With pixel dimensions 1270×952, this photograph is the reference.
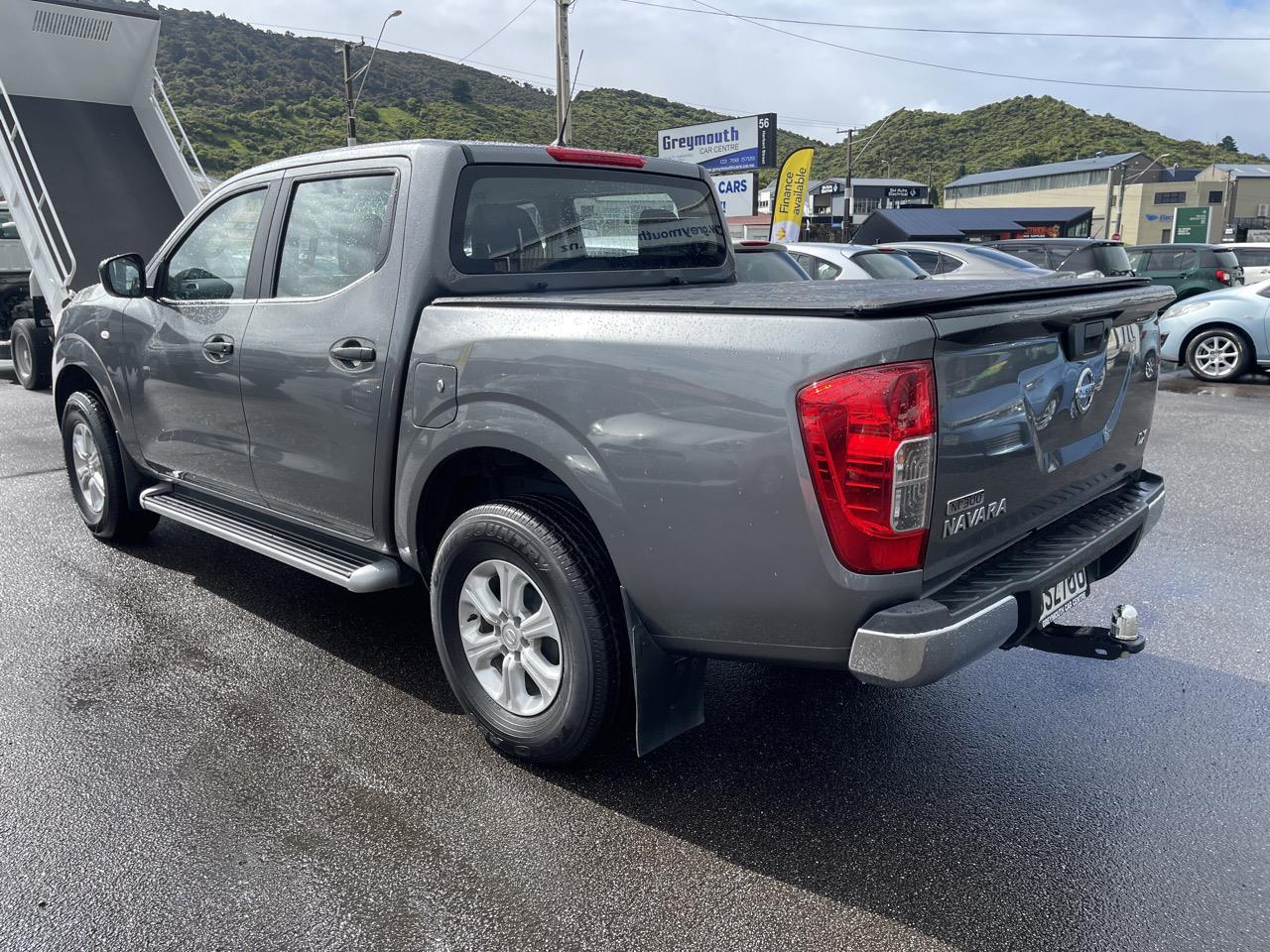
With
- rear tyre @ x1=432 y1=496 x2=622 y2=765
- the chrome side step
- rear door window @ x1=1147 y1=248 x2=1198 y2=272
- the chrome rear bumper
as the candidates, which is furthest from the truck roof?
rear door window @ x1=1147 y1=248 x2=1198 y2=272

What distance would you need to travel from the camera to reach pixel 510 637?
3.18 meters

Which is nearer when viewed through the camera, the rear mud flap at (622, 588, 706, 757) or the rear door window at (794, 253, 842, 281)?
the rear mud flap at (622, 588, 706, 757)

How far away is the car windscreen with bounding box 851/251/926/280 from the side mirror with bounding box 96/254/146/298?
7349mm

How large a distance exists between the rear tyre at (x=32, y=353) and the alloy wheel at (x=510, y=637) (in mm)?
10275

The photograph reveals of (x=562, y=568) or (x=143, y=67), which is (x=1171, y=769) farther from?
(x=143, y=67)

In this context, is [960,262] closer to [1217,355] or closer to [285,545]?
[1217,355]

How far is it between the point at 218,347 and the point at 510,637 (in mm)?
1944

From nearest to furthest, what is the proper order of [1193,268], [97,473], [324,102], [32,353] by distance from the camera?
[97,473], [32,353], [1193,268], [324,102]

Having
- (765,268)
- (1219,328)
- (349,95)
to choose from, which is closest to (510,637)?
(765,268)

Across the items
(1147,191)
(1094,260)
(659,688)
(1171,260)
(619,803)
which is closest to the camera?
(659,688)

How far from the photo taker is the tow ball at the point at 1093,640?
3.01m

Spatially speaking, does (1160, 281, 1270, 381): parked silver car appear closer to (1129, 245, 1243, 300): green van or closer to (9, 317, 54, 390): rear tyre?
(1129, 245, 1243, 300): green van

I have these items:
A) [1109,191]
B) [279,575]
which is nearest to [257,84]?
[279,575]

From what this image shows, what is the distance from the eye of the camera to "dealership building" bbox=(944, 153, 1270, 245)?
86.2 m
